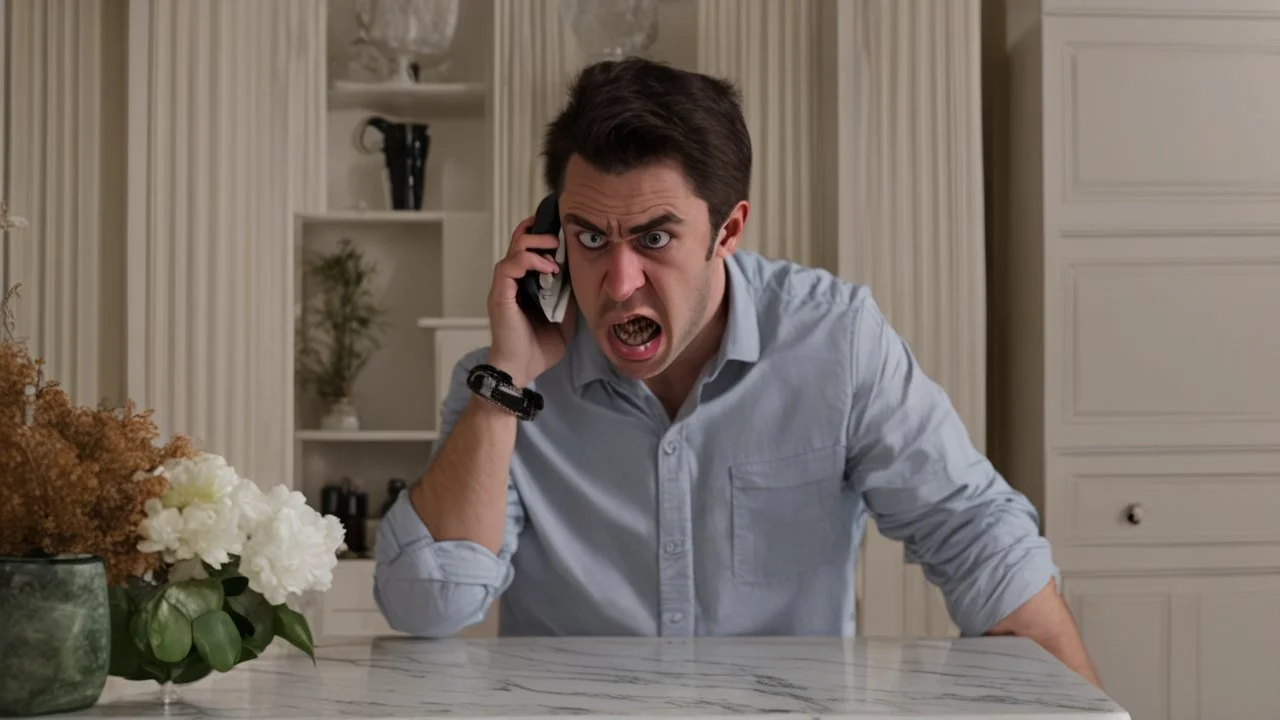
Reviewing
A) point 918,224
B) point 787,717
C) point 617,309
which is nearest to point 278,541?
point 787,717

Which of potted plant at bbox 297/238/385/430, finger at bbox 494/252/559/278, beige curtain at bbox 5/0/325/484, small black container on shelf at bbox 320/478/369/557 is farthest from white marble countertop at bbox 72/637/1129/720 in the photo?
potted plant at bbox 297/238/385/430

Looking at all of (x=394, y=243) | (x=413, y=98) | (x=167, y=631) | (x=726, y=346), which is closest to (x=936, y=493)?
(x=726, y=346)

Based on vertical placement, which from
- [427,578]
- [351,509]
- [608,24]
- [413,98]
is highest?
[608,24]

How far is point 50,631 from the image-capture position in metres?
1.10

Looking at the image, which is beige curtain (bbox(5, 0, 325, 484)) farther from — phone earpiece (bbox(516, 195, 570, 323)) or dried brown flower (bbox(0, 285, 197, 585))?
dried brown flower (bbox(0, 285, 197, 585))

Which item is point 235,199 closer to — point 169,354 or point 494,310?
point 169,354

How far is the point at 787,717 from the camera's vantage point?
1.15m

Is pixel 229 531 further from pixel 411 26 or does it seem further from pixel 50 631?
pixel 411 26

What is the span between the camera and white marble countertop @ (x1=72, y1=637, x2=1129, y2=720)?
1.18 m

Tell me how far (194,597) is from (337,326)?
301 cm

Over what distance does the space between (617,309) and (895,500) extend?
0.40 metres

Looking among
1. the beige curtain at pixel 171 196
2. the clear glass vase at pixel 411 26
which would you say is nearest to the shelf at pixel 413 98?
the clear glass vase at pixel 411 26

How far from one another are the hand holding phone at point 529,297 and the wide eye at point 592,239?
7 cm

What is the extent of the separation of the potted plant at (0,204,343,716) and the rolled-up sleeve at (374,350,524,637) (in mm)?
376
